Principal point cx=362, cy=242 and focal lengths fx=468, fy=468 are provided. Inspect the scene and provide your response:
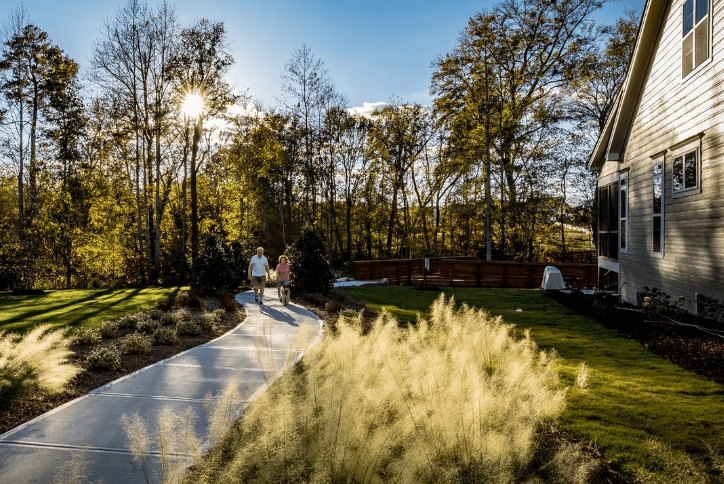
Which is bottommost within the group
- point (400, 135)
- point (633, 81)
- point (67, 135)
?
point (633, 81)

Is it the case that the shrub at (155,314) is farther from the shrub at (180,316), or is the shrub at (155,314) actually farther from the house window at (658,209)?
the house window at (658,209)

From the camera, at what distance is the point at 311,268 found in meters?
15.8

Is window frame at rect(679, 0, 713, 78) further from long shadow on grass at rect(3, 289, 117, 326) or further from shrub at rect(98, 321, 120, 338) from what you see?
long shadow on grass at rect(3, 289, 117, 326)

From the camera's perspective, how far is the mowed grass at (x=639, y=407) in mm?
3861

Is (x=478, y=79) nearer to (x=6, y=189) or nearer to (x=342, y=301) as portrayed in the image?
(x=342, y=301)

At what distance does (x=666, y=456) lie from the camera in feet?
12.5

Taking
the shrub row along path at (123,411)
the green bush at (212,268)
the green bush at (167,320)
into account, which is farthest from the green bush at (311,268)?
the shrub row along path at (123,411)

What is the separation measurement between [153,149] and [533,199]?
22512 mm

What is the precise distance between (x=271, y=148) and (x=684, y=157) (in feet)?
89.3

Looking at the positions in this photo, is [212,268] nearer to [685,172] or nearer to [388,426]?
[685,172]

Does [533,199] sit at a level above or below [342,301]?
above

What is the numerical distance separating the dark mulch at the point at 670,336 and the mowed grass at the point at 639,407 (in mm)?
240

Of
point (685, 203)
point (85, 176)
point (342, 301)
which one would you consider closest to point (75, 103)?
point (85, 176)

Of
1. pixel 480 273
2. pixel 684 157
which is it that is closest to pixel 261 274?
pixel 684 157
